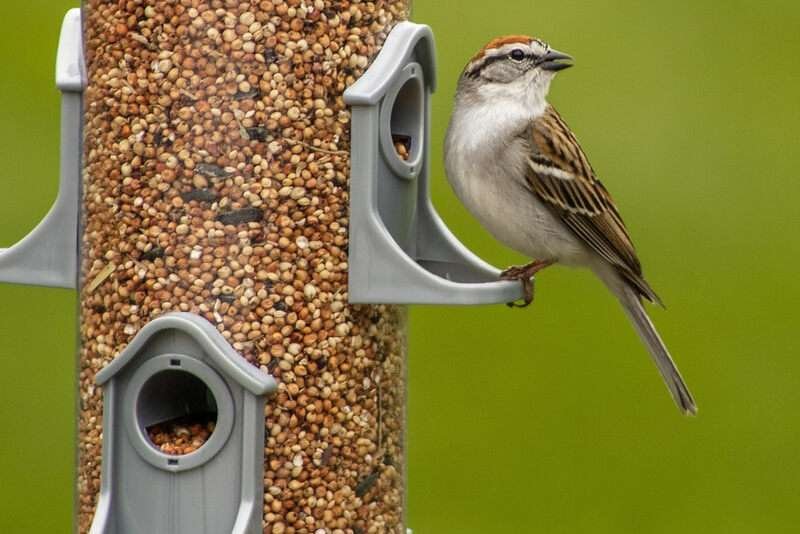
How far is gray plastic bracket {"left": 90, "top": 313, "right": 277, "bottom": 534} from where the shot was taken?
4902 millimetres

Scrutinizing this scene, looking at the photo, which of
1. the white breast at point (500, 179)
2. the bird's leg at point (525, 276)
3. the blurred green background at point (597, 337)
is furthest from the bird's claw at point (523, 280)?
the blurred green background at point (597, 337)

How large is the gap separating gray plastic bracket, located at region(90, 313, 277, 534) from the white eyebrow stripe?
132 centimetres

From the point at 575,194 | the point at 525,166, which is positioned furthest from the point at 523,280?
the point at 575,194

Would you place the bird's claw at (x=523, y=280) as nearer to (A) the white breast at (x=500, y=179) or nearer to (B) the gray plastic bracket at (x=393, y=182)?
(B) the gray plastic bracket at (x=393, y=182)

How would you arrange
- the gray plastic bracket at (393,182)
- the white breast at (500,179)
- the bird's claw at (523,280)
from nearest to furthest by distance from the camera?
the gray plastic bracket at (393,182), the bird's claw at (523,280), the white breast at (500,179)

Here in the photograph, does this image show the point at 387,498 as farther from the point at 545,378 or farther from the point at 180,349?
the point at 545,378

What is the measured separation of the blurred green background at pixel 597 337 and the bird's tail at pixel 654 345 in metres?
1.73

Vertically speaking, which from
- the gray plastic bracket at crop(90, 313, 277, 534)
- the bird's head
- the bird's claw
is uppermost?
the bird's head

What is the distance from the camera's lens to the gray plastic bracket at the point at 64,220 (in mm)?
5215

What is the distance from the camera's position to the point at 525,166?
19.6 ft

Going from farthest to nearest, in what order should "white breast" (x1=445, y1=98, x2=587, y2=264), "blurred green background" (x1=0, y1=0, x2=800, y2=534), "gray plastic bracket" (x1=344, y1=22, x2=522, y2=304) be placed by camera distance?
"blurred green background" (x1=0, y1=0, x2=800, y2=534) → "white breast" (x1=445, y1=98, x2=587, y2=264) → "gray plastic bracket" (x1=344, y1=22, x2=522, y2=304)

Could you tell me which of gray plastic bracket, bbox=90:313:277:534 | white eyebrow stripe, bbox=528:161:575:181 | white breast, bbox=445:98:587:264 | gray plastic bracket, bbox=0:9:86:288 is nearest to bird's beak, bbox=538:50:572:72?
white breast, bbox=445:98:587:264

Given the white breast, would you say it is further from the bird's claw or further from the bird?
the bird's claw

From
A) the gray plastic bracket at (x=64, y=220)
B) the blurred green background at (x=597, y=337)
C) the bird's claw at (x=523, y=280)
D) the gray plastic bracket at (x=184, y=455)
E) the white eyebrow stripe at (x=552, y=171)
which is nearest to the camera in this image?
the gray plastic bracket at (x=184, y=455)
